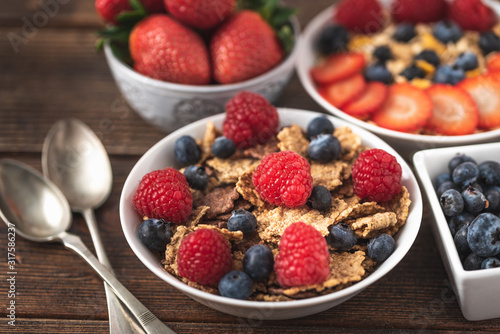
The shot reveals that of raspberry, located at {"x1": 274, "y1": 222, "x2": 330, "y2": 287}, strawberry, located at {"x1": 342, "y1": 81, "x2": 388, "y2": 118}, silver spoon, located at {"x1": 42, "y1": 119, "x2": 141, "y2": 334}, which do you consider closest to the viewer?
raspberry, located at {"x1": 274, "y1": 222, "x2": 330, "y2": 287}

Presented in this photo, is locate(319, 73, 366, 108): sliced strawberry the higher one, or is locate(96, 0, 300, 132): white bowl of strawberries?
locate(96, 0, 300, 132): white bowl of strawberries

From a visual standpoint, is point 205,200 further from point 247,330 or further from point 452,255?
point 452,255

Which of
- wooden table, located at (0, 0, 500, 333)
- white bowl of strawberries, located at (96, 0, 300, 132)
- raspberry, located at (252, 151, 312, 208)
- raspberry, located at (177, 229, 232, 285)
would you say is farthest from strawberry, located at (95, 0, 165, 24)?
raspberry, located at (177, 229, 232, 285)

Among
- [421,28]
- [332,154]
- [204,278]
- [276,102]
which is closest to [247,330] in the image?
[204,278]

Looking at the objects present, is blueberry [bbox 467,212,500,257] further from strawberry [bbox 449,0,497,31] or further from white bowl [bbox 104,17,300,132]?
strawberry [bbox 449,0,497,31]

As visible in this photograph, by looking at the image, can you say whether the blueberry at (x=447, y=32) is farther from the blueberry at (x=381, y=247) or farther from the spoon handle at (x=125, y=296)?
the spoon handle at (x=125, y=296)

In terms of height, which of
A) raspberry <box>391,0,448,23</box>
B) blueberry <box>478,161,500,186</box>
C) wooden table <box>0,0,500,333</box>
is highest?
raspberry <box>391,0,448,23</box>
